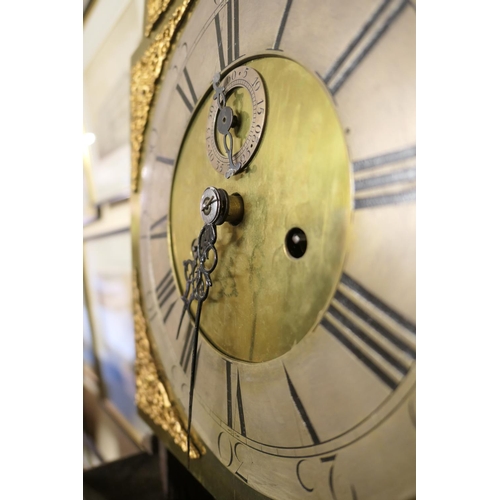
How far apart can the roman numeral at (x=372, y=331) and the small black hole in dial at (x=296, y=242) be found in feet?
0.22

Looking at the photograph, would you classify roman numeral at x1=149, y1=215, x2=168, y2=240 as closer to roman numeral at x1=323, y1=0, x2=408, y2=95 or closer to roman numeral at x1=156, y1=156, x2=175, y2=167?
roman numeral at x1=156, y1=156, x2=175, y2=167

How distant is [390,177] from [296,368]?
0.21 meters

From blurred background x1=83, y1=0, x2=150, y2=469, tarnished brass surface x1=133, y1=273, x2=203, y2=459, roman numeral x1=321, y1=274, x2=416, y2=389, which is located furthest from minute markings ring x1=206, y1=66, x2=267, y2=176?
blurred background x1=83, y1=0, x2=150, y2=469

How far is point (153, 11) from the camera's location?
708 mm

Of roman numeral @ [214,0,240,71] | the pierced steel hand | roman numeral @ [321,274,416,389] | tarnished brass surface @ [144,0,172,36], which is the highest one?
tarnished brass surface @ [144,0,172,36]

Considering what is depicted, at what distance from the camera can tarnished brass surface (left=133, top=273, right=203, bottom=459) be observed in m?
0.63

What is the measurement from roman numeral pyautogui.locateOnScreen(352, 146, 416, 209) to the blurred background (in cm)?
81

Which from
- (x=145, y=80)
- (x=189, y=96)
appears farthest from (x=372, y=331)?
(x=145, y=80)

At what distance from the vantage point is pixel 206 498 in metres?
0.73

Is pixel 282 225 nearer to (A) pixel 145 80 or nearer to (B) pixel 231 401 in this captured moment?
(B) pixel 231 401

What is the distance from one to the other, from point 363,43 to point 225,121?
0.67 ft

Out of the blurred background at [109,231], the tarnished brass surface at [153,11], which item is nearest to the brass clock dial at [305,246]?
the tarnished brass surface at [153,11]
